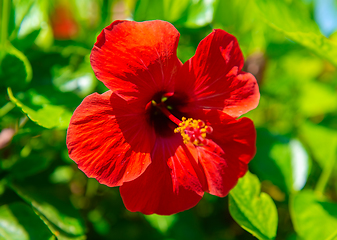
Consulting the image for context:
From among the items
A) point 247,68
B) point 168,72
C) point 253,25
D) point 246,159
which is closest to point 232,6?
point 253,25

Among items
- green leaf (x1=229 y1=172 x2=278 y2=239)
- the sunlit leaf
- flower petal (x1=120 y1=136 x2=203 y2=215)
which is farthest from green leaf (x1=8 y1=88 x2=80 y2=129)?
the sunlit leaf

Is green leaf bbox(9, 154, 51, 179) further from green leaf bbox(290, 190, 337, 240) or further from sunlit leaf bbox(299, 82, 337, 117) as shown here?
sunlit leaf bbox(299, 82, 337, 117)

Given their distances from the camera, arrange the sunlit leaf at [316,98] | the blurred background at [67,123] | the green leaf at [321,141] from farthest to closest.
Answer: the sunlit leaf at [316,98]
the green leaf at [321,141]
the blurred background at [67,123]

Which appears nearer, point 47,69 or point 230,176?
point 230,176

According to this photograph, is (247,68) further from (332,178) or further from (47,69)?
(47,69)

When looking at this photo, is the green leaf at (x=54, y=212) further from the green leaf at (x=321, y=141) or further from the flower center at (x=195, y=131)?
the green leaf at (x=321, y=141)

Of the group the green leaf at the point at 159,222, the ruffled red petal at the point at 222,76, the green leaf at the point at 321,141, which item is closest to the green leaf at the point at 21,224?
the green leaf at the point at 159,222

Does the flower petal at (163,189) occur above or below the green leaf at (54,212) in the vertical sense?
above

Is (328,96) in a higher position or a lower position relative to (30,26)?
lower
